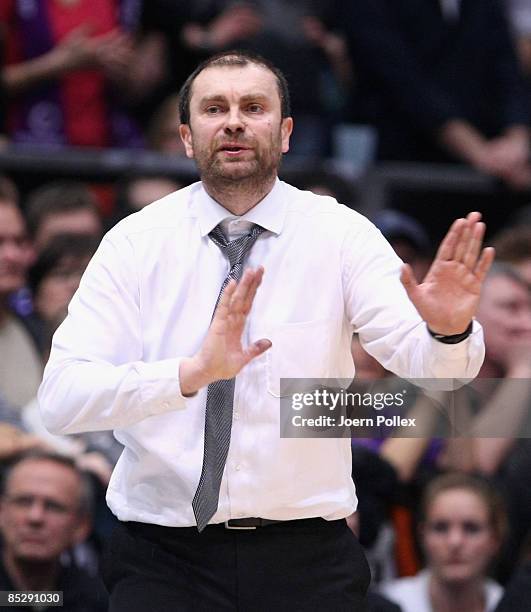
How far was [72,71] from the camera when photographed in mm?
6043

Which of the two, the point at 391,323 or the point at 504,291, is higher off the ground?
the point at 504,291

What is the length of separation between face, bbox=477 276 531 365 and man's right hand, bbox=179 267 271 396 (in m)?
2.31

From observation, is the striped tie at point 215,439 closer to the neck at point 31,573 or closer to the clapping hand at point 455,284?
the clapping hand at point 455,284

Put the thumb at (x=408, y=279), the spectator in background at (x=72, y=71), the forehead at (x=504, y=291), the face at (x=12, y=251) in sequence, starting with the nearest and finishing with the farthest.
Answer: the thumb at (x=408, y=279), the forehead at (x=504, y=291), the face at (x=12, y=251), the spectator in background at (x=72, y=71)

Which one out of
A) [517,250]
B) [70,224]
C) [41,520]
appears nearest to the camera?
[41,520]

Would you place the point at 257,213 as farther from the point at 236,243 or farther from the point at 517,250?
the point at 517,250

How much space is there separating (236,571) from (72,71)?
3523 millimetres

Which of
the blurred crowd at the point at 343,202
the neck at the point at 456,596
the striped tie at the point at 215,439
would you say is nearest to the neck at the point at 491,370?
the blurred crowd at the point at 343,202

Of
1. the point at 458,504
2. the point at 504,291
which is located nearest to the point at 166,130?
the point at 504,291

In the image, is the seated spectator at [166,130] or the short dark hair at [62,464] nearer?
the short dark hair at [62,464]

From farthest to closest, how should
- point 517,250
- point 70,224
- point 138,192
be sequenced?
point 138,192
point 70,224
point 517,250

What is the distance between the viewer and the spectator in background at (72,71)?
6.01 m

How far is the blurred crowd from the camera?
4379 mm

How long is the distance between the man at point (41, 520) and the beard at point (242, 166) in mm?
1428
